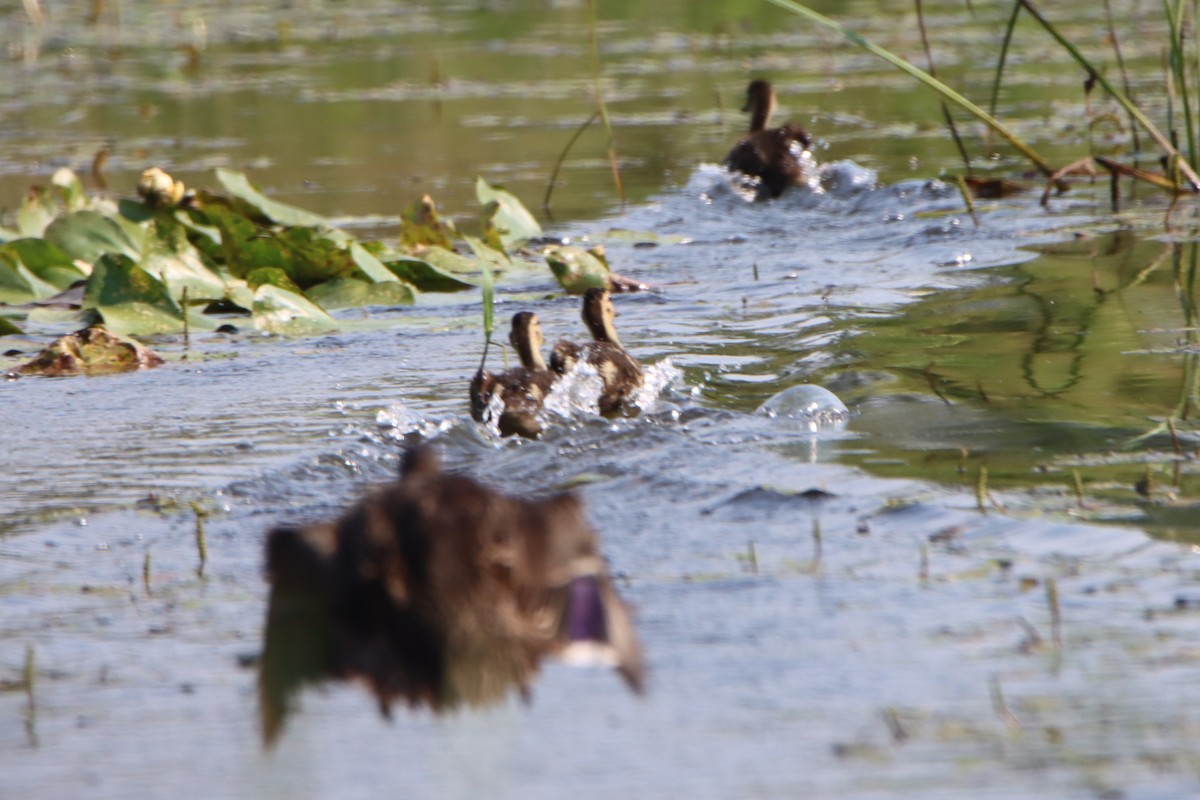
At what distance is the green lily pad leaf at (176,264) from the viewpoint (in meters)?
6.74

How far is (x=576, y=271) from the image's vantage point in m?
6.91

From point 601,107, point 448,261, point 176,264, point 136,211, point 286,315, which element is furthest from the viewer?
point 448,261

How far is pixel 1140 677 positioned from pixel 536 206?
6541 millimetres

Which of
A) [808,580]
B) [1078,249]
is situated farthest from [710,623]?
[1078,249]

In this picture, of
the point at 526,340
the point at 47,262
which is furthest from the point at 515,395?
the point at 47,262

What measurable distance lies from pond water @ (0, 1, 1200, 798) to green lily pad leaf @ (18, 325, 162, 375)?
141mm

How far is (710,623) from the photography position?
10.6 ft

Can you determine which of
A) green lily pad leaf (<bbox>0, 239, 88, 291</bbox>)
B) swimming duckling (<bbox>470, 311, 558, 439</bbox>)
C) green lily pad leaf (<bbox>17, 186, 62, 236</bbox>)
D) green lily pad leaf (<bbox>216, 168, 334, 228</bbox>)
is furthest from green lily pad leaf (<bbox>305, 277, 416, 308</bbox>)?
swimming duckling (<bbox>470, 311, 558, 439</bbox>)

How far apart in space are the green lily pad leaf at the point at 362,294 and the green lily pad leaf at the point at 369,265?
56 mm

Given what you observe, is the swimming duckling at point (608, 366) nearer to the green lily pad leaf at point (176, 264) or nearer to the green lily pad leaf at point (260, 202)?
Answer: the green lily pad leaf at point (176, 264)

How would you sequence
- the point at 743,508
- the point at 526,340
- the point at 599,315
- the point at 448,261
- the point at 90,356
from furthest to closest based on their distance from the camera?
the point at 448,261 → the point at 90,356 → the point at 599,315 → the point at 526,340 → the point at 743,508

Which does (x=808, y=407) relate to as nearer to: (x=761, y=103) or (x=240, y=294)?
(x=240, y=294)

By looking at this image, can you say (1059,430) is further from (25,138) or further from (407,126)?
(25,138)

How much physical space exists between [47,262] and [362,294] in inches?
53.6
